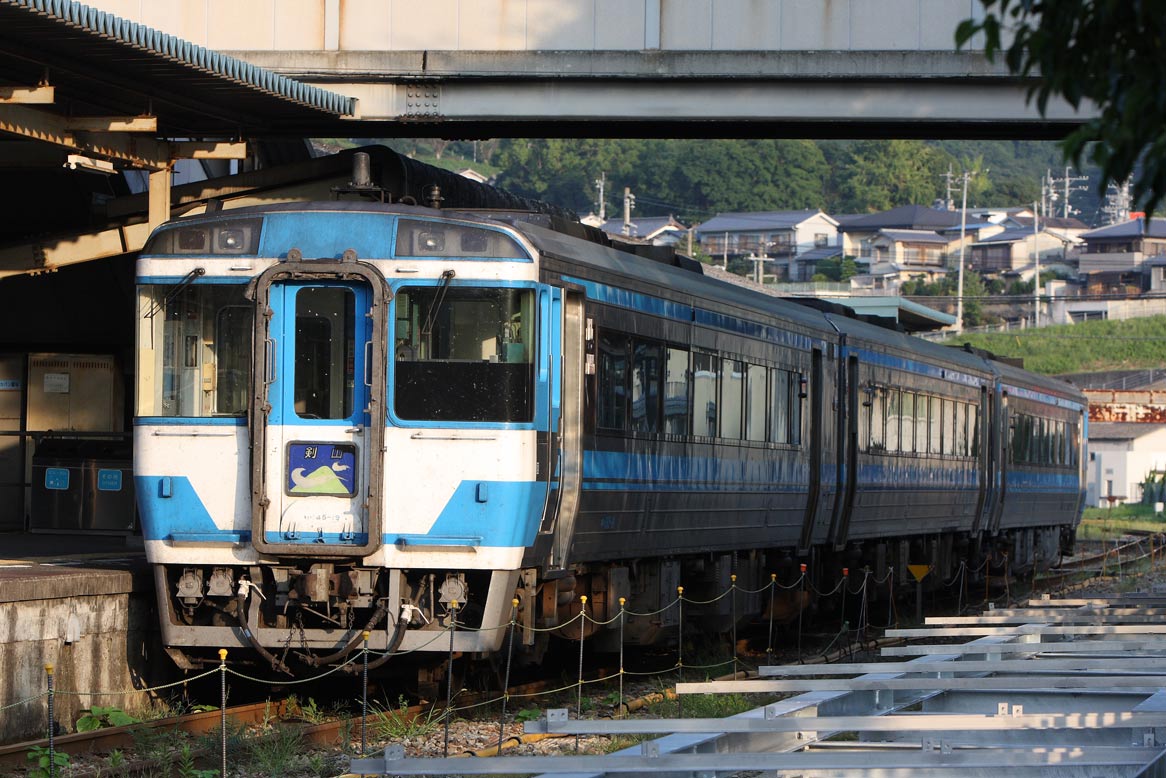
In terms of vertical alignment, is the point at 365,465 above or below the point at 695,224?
below

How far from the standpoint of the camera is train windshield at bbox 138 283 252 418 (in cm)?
1121

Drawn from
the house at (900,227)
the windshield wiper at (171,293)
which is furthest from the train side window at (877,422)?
the house at (900,227)

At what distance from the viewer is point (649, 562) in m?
13.8

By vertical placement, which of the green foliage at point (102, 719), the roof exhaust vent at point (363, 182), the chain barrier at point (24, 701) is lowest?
the green foliage at point (102, 719)

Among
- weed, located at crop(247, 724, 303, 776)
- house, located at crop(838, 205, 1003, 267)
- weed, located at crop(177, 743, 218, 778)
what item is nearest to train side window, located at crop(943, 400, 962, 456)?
weed, located at crop(247, 724, 303, 776)

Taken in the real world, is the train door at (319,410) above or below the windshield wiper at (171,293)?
below

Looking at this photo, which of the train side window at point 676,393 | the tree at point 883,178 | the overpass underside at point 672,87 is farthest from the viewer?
the tree at point 883,178

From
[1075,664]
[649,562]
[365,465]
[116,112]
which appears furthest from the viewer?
[116,112]

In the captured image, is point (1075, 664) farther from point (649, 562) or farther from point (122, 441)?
point (122, 441)

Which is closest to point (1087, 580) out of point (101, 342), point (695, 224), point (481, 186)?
point (481, 186)

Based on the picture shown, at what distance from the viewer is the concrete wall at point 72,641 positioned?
10680 mm

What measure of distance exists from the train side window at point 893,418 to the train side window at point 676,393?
22.2 ft

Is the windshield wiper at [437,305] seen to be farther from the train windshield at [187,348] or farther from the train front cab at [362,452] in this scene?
the train windshield at [187,348]

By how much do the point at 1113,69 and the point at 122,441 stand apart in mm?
14286
